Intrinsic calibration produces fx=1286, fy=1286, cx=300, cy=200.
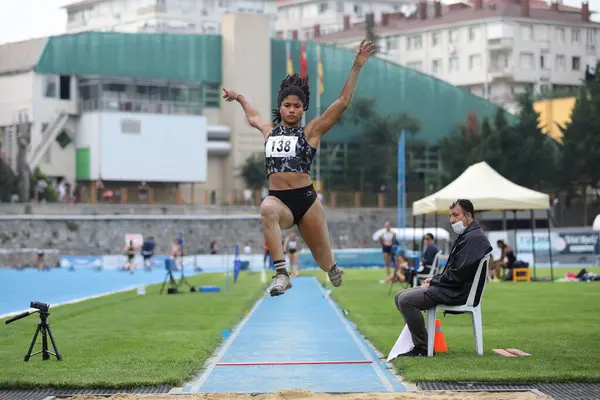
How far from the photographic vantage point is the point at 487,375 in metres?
13.0

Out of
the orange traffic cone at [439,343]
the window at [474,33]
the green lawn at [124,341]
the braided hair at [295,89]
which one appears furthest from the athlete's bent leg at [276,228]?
the window at [474,33]

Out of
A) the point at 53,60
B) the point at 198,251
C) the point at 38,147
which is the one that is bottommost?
the point at 198,251

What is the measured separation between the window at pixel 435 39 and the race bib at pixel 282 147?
113151 millimetres

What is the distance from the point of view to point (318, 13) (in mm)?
148000

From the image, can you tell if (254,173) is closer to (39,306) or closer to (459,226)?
(39,306)

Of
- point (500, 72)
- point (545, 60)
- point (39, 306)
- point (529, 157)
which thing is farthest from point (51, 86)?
point (39, 306)

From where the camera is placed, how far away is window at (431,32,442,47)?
406 ft

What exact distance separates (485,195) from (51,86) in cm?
5085

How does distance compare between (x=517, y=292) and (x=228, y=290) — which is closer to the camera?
(x=517, y=292)

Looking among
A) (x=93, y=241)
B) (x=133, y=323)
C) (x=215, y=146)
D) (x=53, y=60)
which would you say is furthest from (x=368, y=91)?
(x=133, y=323)

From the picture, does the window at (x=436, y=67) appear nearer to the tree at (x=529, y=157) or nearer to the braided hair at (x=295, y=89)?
the tree at (x=529, y=157)

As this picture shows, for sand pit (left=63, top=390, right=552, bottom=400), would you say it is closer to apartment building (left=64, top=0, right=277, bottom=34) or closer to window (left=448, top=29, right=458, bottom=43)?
window (left=448, top=29, right=458, bottom=43)

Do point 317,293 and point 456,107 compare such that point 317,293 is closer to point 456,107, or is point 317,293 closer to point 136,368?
point 136,368

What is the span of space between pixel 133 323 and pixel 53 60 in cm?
6367
